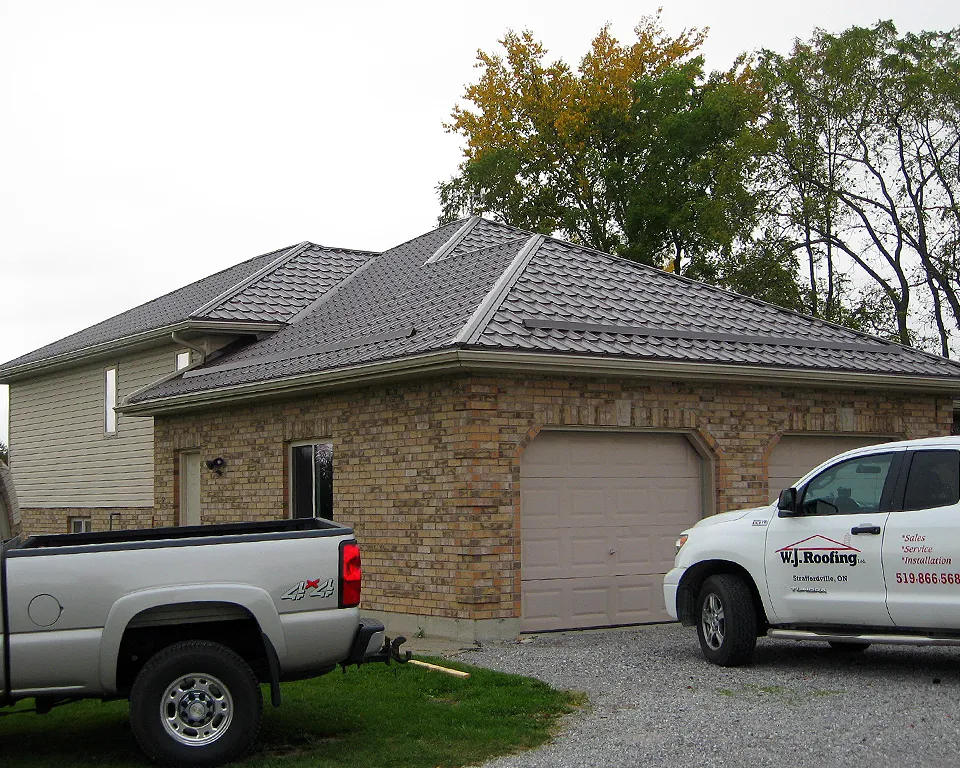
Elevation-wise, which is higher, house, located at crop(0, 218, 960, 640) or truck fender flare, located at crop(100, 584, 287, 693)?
house, located at crop(0, 218, 960, 640)

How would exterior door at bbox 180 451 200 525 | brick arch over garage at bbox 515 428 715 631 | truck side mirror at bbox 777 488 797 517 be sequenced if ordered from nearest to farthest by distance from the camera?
truck side mirror at bbox 777 488 797 517 → brick arch over garage at bbox 515 428 715 631 → exterior door at bbox 180 451 200 525

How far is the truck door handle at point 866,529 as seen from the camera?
9430 mm

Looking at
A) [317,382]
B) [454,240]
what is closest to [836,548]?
[317,382]

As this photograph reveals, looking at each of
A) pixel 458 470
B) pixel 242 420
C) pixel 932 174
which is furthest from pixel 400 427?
pixel 932 174

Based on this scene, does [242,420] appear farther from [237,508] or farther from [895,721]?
[895,721]

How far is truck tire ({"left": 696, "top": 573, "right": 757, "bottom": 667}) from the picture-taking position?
33.4ft

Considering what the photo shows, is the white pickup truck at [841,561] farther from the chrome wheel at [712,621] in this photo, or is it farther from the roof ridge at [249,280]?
the roof ridge at [249,280]

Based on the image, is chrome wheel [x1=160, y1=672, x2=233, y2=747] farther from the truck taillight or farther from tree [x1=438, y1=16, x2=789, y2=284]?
tree [x1=438, y1=16, x2=789, y2=284]

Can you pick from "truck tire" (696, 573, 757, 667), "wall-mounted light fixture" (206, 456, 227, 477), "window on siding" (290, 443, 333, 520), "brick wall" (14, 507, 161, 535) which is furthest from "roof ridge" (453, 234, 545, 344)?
"brick wall" (14, 507, 161, 535)

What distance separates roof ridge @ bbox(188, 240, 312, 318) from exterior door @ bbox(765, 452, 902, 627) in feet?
36.3

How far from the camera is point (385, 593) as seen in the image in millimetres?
13523

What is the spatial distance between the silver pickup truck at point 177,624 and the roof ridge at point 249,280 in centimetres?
1161

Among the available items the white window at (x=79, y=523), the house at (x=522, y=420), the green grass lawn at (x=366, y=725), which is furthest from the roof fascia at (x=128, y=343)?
the green grass lawn at (x=366, y=725)

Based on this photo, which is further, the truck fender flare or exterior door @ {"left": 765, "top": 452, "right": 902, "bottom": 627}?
exterior door @ {"left": 765, "top": 452, "right": 902, "bottom": 627}
